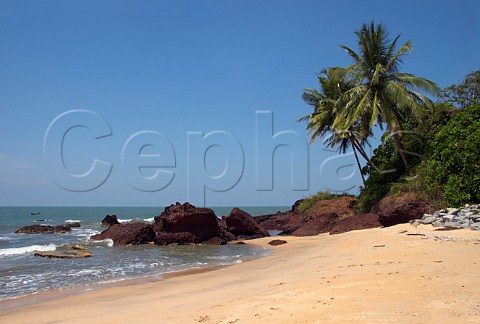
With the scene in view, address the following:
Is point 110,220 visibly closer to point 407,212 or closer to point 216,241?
point 216,241

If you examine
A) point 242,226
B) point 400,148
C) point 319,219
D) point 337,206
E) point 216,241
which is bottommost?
point 216,241

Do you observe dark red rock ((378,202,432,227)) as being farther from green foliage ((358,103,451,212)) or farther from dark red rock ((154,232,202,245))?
dark red rock ((154,232,202,245))

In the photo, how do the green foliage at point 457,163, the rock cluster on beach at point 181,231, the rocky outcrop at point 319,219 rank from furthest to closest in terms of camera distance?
the rocky outcrop at point 319,219 < the rock cluster on beach at point 181,231 < the green foliage at point 457,163

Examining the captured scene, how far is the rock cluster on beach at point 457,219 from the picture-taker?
10.3 m

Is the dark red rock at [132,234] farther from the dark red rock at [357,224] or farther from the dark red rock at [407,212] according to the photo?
the dark red rock at [407,212]

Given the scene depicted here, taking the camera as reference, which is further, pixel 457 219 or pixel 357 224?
pixel 357 224

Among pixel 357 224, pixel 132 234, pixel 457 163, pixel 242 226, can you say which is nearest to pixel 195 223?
pixel 242 226

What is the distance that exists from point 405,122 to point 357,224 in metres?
6.69

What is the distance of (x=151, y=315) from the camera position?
5195 millimetres

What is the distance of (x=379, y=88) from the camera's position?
786 inches

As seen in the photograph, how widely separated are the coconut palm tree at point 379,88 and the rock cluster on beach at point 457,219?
727 cm

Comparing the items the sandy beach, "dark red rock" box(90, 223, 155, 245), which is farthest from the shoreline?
"dark red rock" box(90, 223, 155, 245)

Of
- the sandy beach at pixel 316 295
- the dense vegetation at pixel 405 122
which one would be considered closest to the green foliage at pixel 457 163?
the dense vegetation at pixel 405 122

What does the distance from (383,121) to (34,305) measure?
17.1 metres
